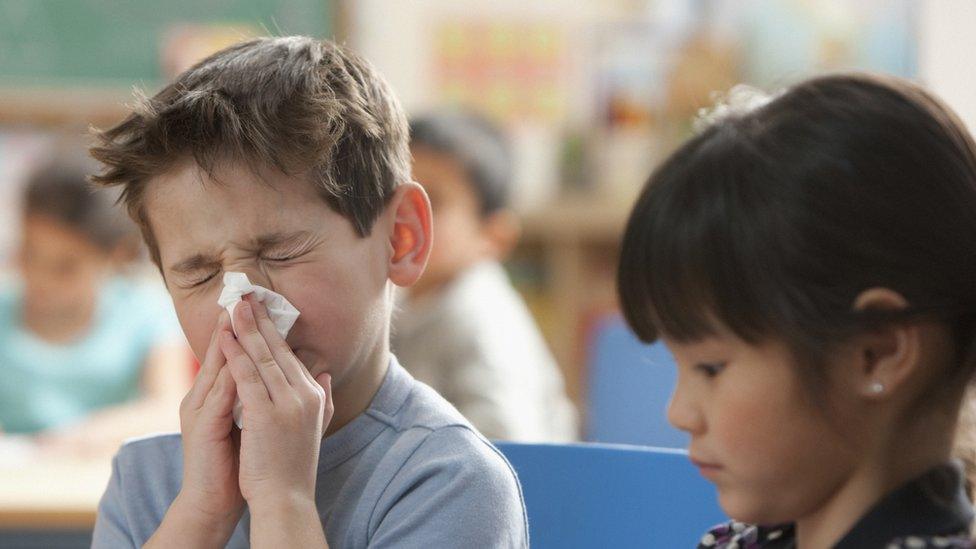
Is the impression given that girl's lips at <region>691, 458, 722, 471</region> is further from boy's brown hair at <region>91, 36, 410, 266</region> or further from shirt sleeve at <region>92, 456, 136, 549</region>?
shirt sleeve at <region>92, 456, 136, 549</region>

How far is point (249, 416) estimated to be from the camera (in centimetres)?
101

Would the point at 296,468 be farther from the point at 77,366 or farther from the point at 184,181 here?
the point at 77,366

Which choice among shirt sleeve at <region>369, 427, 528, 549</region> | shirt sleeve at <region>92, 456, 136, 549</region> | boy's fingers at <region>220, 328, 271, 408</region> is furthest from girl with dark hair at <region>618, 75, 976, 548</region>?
shirt sleeve at <region>92, 456, 136, 549</region>

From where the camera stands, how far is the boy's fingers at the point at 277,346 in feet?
3.33

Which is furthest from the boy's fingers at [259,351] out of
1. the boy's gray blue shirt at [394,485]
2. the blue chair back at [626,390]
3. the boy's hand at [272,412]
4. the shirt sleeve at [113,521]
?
the blue chair back at [626,390]

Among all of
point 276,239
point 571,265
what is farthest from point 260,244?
point 571,265

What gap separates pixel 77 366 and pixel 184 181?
173 cm

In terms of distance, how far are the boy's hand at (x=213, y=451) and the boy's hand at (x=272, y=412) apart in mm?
24

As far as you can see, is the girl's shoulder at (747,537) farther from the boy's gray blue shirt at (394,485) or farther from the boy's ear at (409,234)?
the boy's ear at (409,234)

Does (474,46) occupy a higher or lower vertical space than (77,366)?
higher

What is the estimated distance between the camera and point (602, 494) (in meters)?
1.21

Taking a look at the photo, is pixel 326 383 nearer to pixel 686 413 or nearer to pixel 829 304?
pixel 686 413

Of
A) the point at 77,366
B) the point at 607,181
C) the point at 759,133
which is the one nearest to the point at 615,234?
the point at 607,181

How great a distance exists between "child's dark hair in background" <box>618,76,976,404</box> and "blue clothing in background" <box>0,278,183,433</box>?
1965mm
